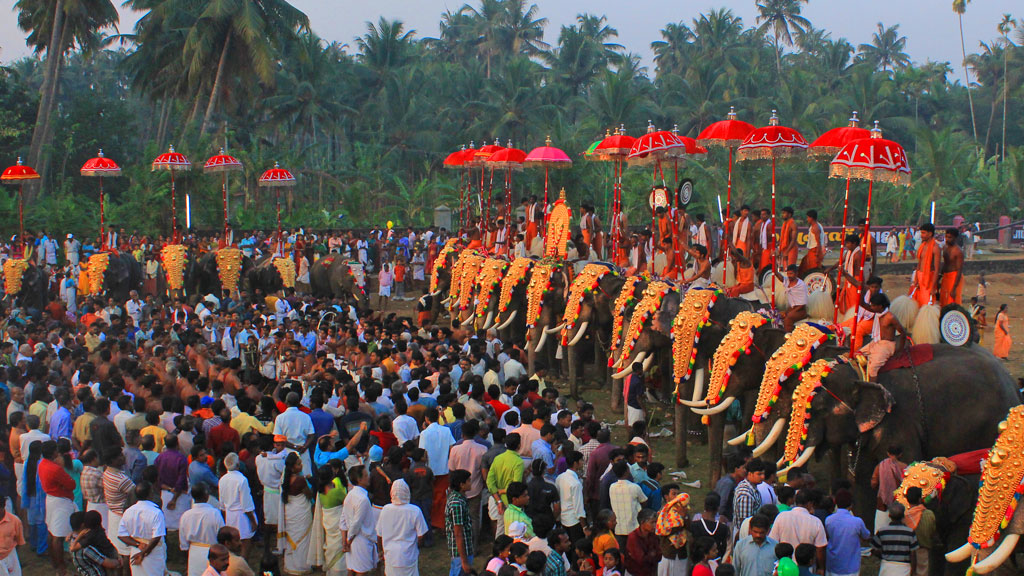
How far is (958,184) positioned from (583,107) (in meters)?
19.6

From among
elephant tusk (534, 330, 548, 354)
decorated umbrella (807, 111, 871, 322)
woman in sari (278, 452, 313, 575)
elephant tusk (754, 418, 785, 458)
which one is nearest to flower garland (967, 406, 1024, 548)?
elephant tusk (754, 418, 785, 458)

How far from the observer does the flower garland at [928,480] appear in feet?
23.6

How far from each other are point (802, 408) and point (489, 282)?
8.71 m

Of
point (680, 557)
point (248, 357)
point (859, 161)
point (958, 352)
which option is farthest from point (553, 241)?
point (680, 557)

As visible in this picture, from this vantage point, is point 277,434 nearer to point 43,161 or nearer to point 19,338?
point 19,338

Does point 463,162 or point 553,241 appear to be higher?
point 463,162

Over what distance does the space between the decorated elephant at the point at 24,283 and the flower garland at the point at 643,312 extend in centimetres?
1317

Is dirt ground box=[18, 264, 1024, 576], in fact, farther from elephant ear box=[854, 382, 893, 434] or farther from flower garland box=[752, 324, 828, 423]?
flower garland box=[752, 324, 828, 423]

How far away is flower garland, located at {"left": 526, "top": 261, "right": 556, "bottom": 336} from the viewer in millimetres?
15586

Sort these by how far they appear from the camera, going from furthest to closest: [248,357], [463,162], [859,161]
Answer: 1. [463,162]
2. [248,357]
3. [859,161]

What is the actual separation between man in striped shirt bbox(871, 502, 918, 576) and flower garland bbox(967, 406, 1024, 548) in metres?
0.42

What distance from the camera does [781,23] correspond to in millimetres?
70812

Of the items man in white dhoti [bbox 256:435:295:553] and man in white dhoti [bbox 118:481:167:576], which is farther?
man in white dhoti [bbox 256:435:295:553]

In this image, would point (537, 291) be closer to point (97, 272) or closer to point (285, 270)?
point (285, 270)
